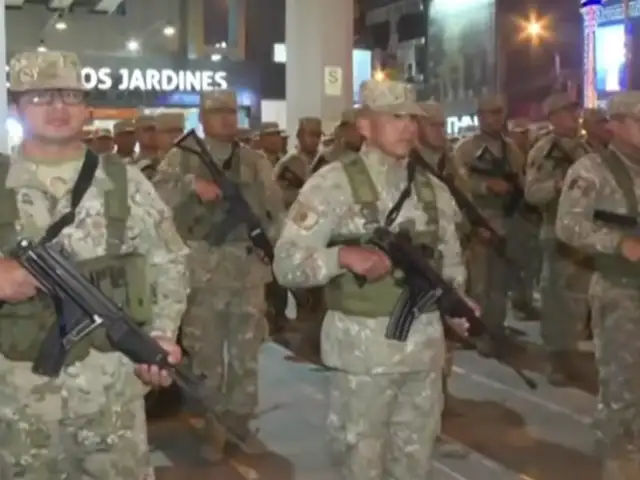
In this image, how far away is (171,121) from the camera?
7.16 m

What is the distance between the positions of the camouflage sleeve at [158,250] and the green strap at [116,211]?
0.03 metres

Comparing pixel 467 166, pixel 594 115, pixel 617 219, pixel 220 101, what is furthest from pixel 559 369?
pixel 220 101

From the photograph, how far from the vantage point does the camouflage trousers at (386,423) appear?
3.73 metres

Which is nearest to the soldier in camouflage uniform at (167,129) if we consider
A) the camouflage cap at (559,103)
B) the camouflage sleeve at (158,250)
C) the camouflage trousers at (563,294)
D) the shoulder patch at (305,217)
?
the camouflage cap at (559,103)

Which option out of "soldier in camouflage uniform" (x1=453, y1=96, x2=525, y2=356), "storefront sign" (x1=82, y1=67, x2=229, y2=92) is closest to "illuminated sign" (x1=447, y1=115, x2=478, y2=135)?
"storefront sign" (x1=82, y1=67, x2=229, y2=92)

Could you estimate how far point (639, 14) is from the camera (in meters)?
15.2

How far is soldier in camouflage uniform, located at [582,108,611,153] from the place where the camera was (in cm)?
700

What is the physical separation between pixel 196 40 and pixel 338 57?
1278 centimetres

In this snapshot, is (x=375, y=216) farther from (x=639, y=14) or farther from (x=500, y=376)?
(x=639, y=14)

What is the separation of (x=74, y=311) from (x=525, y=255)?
6129 mm

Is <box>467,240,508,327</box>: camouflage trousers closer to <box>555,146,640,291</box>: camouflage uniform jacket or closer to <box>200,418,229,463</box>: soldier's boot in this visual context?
<box>200,418,229,463</box>: soldier's boot

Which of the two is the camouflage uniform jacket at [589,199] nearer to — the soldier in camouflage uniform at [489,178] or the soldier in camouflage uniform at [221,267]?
the soldier in camouflage uniform at [221,267]

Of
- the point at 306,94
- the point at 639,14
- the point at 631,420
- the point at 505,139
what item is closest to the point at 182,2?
the point at 639,14

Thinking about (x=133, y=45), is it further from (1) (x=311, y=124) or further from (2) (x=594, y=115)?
(2) (x=594, y=115)
